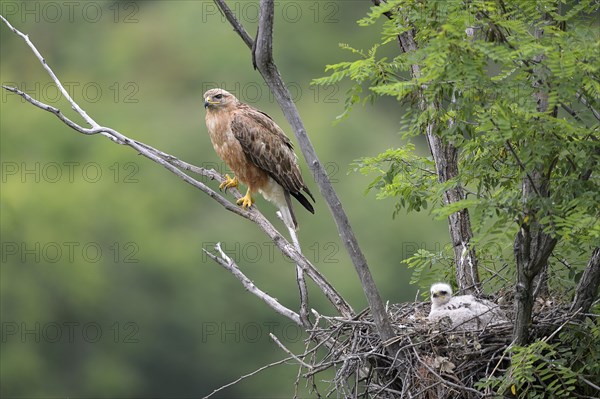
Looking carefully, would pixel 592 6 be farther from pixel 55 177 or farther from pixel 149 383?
pixel 55 177

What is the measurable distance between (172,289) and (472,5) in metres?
34.3

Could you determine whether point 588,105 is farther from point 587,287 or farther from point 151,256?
point 151,256

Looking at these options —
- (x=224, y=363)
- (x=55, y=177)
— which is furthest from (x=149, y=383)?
(x=55, y=177)

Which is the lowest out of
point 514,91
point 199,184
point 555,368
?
point 555,368

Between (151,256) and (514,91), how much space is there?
34247mm

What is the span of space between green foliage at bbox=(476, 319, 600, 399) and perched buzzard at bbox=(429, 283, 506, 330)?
430 millimetres

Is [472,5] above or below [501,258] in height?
above

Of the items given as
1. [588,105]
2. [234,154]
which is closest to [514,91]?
[588,105]

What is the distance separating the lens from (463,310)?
7.34m

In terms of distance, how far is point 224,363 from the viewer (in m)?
37.4

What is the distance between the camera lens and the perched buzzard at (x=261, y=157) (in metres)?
9.90

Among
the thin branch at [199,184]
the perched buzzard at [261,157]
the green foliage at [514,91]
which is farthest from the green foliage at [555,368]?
the perched buzzard at [261,157]

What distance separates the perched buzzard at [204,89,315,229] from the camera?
9898mm

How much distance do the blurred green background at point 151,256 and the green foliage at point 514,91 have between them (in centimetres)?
2462
